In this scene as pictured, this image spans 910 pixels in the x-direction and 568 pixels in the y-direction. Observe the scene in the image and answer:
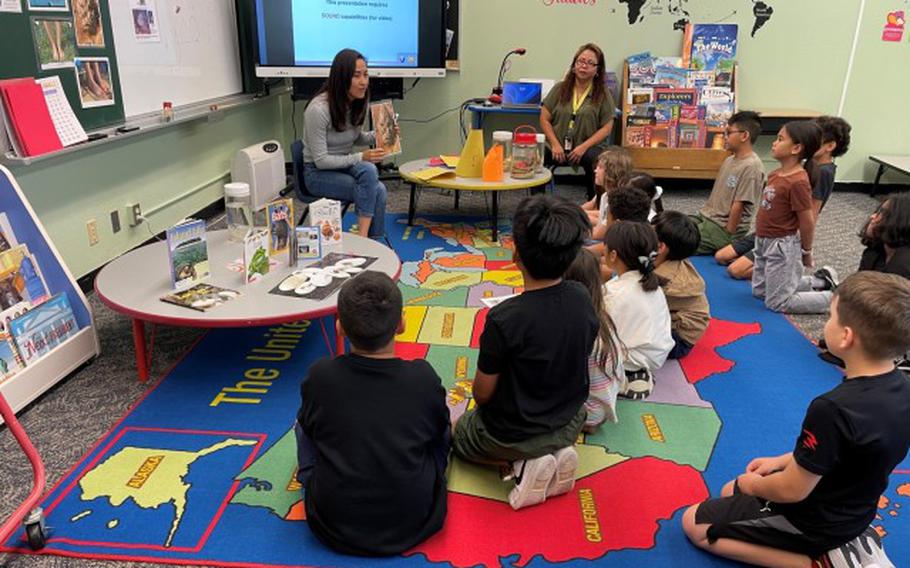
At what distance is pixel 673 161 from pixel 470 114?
1796 mm

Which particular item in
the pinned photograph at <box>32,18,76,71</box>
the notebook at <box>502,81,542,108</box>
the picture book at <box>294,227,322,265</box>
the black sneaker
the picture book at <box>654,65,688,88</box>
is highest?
the pinned photograph at <box>32,18,76,71</box>

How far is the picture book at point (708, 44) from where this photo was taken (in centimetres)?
519

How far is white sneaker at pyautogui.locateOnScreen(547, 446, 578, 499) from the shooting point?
1814 mm

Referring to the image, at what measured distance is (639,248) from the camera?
7.47 ft

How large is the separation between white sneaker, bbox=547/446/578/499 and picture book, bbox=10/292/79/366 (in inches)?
72.6

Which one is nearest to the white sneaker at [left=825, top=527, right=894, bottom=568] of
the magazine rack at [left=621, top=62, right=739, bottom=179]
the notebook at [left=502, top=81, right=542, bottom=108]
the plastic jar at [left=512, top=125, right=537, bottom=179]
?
the plastic jar at [left=512, top=125, right=537, bottom=179]

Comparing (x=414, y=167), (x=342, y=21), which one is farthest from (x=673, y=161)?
(x=342, y=21)

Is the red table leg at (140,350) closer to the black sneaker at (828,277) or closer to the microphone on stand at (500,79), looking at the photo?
the black sneaker at (828,277)

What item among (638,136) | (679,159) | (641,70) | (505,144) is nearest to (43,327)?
(505,144)

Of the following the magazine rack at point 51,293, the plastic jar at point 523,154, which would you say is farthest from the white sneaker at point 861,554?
the plastic jar at point 523,154

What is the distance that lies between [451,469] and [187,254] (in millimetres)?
1281

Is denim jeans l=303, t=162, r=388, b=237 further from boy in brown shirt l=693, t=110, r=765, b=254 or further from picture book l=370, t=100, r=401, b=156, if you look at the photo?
boy in brown shirt l=693, t=110, r=765, b=254

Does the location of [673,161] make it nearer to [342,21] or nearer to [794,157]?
[794,157]

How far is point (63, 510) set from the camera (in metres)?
1.77
